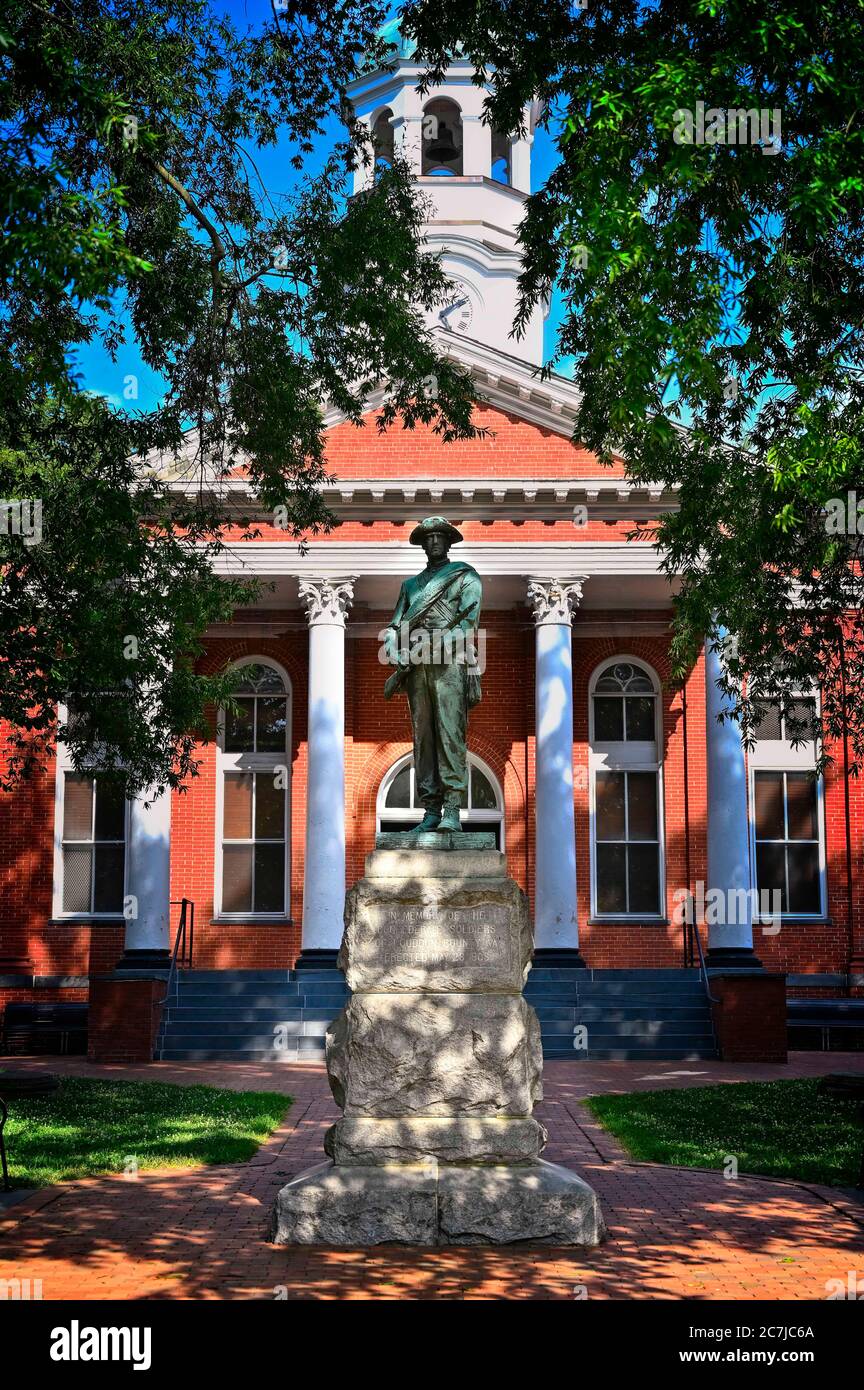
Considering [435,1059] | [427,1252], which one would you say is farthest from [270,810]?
[427,1252]

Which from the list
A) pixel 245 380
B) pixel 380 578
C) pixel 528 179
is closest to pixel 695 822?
pixel 380 578

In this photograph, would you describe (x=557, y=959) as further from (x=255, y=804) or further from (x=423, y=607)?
(x=423, y=607)

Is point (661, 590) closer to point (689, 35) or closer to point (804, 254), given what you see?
point (804, 254)

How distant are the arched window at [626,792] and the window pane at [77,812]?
8317 mm

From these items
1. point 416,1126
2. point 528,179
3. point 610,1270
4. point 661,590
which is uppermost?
point 528,179

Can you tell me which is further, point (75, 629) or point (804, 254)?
point (75, 629)

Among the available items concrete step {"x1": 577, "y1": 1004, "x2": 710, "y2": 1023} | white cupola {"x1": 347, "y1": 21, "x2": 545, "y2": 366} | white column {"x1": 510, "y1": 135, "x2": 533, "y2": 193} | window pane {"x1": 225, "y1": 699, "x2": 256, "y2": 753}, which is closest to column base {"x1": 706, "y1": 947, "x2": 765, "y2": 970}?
concrete step {"x1": 577, "y1": 1004, "x2": 710, "y2": 1023}

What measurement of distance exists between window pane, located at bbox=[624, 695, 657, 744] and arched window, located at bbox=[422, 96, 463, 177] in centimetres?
1436

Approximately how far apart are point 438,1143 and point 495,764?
16267 mm

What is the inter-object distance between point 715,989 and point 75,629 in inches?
430

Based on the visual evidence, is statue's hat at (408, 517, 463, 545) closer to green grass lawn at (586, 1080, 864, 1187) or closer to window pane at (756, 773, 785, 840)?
green grass lawn at (586, 1080, 864, 1187)

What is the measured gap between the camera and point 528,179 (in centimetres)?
3553

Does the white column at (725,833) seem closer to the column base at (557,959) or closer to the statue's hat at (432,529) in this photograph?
the column base at (557,959)

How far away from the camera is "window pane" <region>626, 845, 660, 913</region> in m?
24.1
